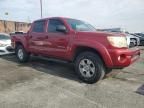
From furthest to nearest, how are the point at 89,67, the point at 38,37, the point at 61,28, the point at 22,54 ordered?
the point at 22,54 < the point at 38,37 < the point at 61,28 < the point at 89,67

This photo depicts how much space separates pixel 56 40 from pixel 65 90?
6.31 feet

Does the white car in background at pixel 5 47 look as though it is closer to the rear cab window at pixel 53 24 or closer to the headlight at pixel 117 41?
the rear cab window at pixel 53 24

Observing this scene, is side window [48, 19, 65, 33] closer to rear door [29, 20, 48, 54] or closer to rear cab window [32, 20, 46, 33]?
rear door [29, 20, 48, 54]

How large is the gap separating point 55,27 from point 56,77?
1.64 metres

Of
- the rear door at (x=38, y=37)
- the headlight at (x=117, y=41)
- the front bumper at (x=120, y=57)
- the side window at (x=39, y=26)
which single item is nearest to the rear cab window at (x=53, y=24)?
the rear door at (x=38, y=37)

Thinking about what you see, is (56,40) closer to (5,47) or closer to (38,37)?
(38,37)

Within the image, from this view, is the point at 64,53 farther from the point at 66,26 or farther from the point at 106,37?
the point at 106,37

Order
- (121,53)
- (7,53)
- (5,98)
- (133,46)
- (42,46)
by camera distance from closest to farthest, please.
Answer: (5,98)
(121,53)
(133,46)
(42,46)
(7,53)

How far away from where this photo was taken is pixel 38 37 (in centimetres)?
670

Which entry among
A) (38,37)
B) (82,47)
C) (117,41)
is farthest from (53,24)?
(117,41)

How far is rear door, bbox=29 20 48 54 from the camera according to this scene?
648cm

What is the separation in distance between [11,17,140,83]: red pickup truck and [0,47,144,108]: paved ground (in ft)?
1.63

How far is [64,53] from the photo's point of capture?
5621mm

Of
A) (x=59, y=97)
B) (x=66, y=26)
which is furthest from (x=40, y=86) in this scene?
(x=66, y=26)
